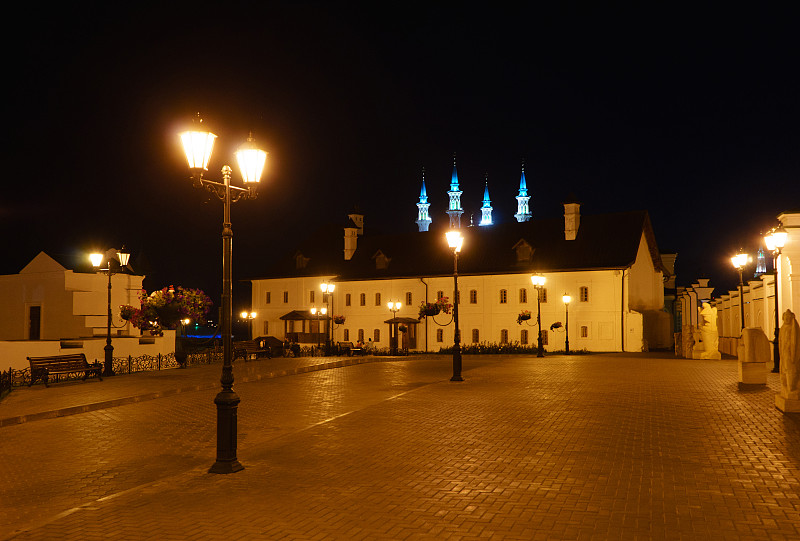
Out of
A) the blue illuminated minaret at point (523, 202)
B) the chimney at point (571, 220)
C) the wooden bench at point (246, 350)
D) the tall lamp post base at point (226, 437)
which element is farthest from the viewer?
the blue illuminated minaret at point (523, 202)

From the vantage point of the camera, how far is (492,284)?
54.1 m

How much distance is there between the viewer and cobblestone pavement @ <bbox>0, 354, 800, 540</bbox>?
6590 millimetres

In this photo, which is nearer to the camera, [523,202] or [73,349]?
[73,349]

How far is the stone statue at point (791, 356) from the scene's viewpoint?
12977 millimetres

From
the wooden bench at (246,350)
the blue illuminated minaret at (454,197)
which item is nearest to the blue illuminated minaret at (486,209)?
the blue illuminated minaret at (454,197)

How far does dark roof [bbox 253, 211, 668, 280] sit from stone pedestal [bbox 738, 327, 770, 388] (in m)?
30.1

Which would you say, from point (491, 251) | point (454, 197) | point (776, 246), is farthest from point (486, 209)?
point (776, 246)

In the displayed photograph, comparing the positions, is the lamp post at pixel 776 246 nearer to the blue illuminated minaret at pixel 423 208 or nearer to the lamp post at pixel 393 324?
the lamp post at pixel 393 324

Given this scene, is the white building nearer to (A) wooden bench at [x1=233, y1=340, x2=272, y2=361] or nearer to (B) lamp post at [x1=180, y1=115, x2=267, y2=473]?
(A) wooden bench at [x1=233, y1=340, x2=272, y2=361]

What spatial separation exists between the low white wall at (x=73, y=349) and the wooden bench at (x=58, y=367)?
2391 mm

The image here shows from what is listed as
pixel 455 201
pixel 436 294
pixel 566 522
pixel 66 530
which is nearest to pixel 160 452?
pixel 66 530

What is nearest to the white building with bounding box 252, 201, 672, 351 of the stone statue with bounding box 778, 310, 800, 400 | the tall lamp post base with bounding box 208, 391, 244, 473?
the stone statue with bounding box 778, 310, 800, 400

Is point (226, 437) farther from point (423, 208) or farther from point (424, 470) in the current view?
point (423, 208)

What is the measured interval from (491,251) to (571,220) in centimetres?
710
